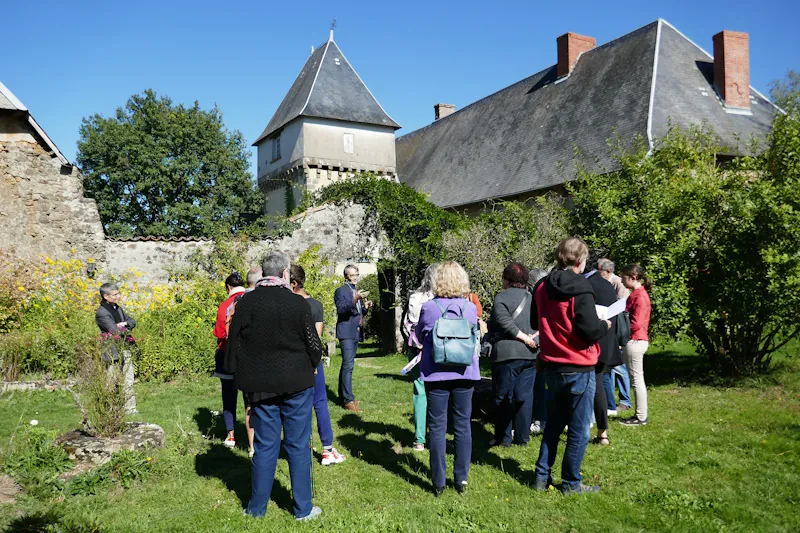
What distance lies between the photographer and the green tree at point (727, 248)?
24.7ft

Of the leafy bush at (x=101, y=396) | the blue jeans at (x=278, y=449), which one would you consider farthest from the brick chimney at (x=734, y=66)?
the leafy bush at (x=101, y=396)

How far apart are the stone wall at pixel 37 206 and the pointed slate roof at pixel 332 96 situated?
13818 mm

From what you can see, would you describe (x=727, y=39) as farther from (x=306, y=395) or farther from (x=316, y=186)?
(x=306, y=395)

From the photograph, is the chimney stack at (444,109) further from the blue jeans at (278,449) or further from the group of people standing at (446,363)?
the blue jeans at (278,449)

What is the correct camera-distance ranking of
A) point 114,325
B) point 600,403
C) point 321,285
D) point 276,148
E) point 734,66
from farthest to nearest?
point 276,148, point 734,66, point 321,285, point 114,325, point 600,403

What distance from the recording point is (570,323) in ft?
13.8

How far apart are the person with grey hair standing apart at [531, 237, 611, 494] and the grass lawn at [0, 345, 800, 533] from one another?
0.37 meters

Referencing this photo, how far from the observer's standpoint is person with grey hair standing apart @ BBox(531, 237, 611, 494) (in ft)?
13.6

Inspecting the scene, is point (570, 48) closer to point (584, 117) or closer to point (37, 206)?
point (584, 117)

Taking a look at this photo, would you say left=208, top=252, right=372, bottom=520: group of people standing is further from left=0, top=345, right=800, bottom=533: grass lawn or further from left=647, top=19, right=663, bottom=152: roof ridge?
left=647, top=19, right=663, bottom=152: roof ridge

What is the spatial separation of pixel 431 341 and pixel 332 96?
1012 inches

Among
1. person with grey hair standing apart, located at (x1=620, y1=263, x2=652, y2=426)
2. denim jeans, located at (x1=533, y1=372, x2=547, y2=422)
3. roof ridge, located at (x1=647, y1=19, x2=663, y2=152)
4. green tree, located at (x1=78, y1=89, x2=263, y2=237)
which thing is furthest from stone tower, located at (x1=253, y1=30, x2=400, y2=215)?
denim jeans, located at (x1=533, y1=372, x2=547, y2=422)

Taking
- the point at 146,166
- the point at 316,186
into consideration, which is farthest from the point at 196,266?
the point at 146,166

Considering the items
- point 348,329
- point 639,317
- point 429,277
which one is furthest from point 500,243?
point 429,277
